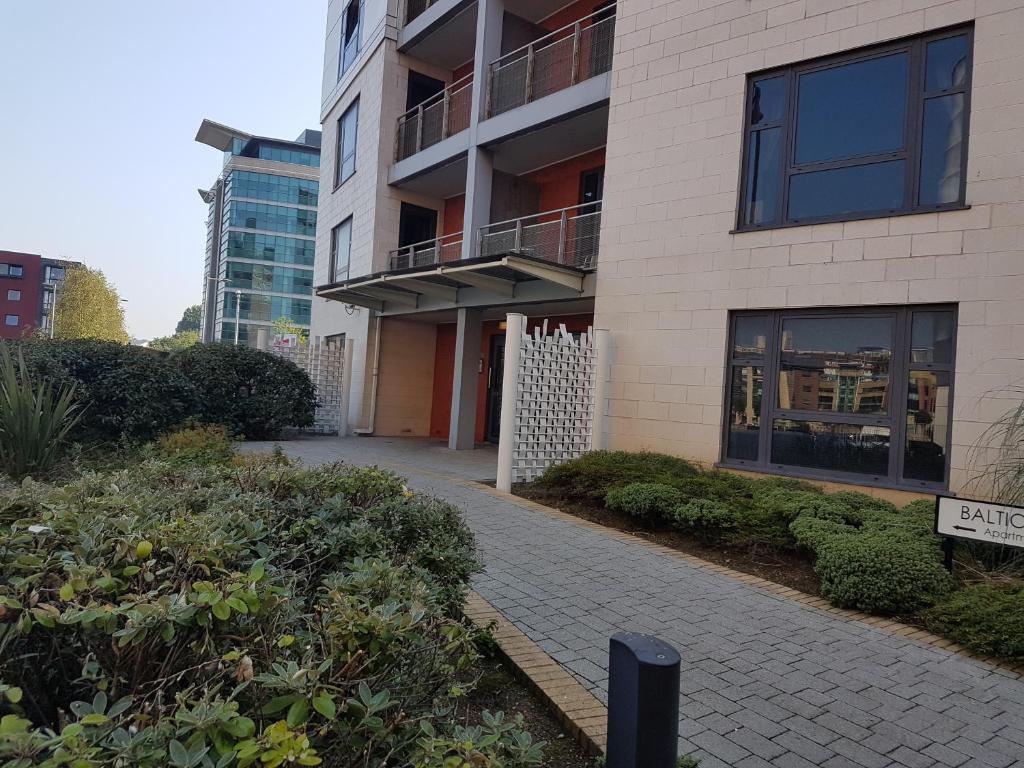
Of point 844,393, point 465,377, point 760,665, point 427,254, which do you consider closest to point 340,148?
point 427,254

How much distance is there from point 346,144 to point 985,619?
62.6ft

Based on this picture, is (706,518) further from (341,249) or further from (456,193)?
(341,249)

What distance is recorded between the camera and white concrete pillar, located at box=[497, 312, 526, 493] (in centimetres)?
855

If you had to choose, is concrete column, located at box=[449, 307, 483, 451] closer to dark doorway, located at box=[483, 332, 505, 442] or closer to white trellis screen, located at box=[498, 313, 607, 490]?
dark doorway, located at box=[483, 332, 505, 442]

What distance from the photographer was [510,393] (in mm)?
8562

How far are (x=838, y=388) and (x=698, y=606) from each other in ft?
13.6

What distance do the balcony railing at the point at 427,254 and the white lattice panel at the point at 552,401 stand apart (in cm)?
586

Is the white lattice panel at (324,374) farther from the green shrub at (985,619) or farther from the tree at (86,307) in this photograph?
the tree at (86,307)

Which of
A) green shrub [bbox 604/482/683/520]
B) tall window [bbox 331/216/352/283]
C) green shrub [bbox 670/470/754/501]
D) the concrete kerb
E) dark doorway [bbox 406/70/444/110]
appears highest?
dark doorway [bbox 406/70/444/110]

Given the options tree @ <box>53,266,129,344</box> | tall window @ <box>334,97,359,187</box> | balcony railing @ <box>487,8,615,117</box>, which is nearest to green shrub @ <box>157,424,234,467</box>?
balcony railing @ <box>487,8,615,117</box>

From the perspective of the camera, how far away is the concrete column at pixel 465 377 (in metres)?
13.8

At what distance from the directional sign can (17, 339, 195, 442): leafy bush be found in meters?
10.1

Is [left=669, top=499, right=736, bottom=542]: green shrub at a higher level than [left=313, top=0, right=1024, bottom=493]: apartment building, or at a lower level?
lower

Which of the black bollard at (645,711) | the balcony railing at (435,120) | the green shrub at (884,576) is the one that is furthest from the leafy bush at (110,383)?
the black bollard at (645,711)
